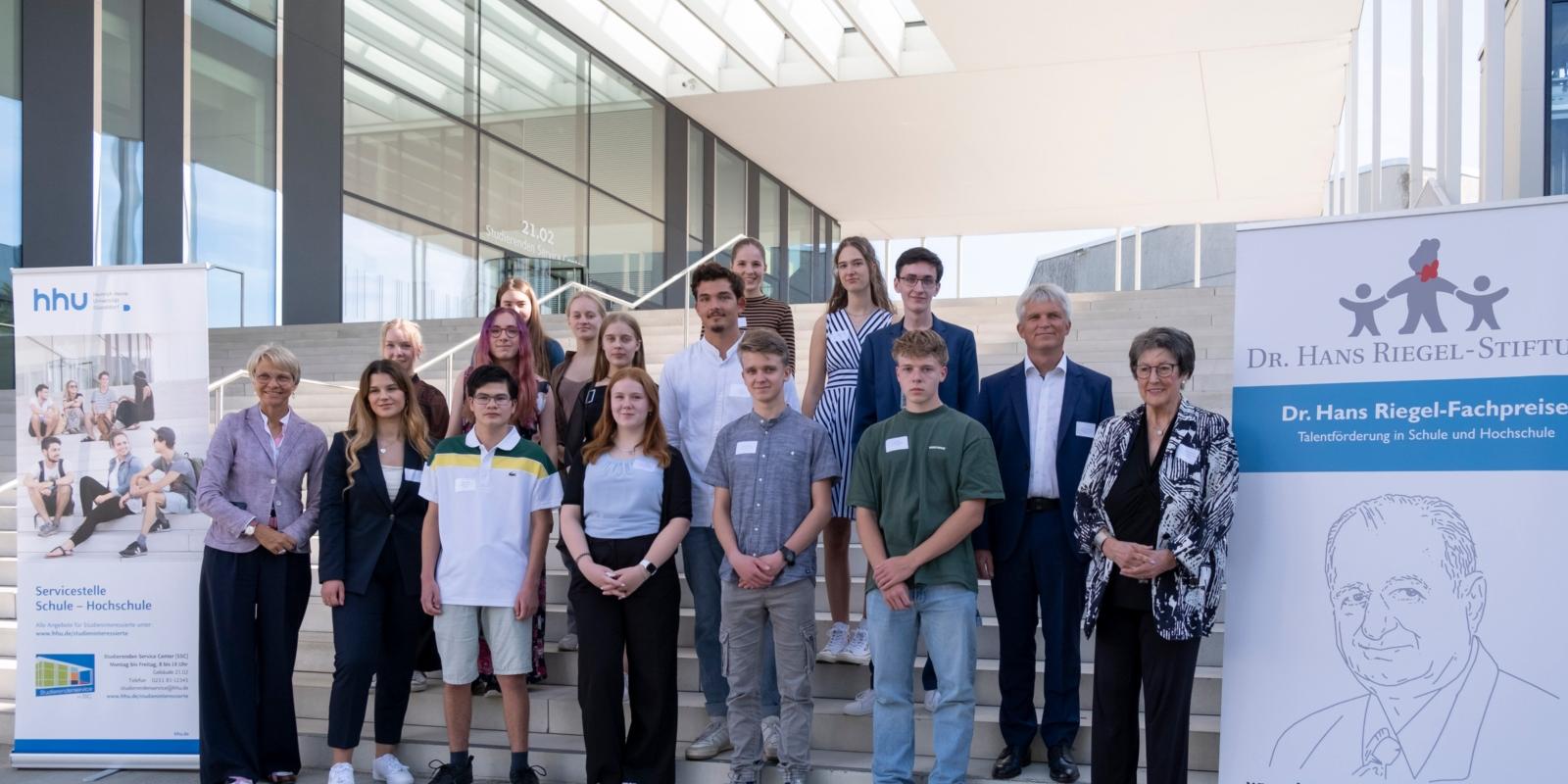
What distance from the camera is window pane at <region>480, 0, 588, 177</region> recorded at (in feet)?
54.1

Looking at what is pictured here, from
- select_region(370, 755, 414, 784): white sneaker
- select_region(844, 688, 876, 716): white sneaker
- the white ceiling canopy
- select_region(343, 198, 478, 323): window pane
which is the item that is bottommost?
select_region(370, 755, 414, 784): white sneaker

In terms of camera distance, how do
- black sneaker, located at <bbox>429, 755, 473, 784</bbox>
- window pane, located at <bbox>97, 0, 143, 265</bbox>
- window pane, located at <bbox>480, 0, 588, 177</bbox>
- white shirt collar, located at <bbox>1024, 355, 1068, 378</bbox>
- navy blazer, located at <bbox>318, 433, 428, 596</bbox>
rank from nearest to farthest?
white shirt collar, located at <bbox>1024, 355, 1068, 378</bbox>, black sneaker, located at <bbox>429, 755, 473, 784</bbox>, navy blazer, located at <bbox>318, 433, 428, 596</bbox>, window pane, located at <bbox>97, 0, 143, 265</bbox>, window pane, located at <bbox>480, 0, 588, 177</bbox>

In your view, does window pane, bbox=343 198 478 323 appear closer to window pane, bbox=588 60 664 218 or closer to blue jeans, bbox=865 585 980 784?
window pane, bbox=588 60 664 218

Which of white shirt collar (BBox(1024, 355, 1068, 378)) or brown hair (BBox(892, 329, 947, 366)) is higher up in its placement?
brown hair (BBox(892, 329, 947, 366))

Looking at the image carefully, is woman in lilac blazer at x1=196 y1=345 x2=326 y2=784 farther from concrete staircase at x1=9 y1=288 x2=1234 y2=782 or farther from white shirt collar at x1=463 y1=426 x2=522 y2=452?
white shirt collar at x1=463 y1=426 x2=522 y2=452

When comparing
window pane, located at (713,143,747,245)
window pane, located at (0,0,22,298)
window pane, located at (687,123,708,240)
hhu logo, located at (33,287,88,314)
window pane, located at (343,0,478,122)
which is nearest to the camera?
hhu logo, located at (33,287,88,314)

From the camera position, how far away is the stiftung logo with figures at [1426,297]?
141 inches

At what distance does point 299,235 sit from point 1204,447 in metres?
12.0

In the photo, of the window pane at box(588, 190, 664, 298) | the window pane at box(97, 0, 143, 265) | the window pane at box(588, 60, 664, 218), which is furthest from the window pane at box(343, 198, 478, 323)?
the window pane at box(588, 60, 664, 218)

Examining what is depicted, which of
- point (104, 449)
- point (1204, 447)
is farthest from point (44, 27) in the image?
point (1204, 447)

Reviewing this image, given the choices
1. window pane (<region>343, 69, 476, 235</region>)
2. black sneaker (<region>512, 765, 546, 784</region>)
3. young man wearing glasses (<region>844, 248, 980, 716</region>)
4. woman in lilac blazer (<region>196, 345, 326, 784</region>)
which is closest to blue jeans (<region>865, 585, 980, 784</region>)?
young man wearing glasses (<region>844, 248, 980, 716</region>)

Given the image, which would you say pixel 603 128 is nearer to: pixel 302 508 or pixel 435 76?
pixel 435 76

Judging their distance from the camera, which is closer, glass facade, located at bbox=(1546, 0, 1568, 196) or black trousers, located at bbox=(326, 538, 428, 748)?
black trousers, located at bbox=(326, 538, 428, 748)

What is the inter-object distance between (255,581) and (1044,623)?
2974mm
